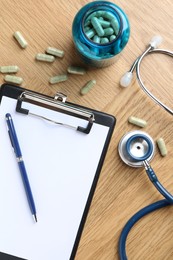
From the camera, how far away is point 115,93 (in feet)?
2.95

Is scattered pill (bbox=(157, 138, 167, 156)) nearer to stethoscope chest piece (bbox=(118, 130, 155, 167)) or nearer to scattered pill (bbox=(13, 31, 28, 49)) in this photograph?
stethoscope chest piece (bbox=(118, 130, 155, 167))

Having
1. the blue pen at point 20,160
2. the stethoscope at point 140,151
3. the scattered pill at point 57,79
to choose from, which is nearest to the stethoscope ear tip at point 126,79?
the stethoscope at point 140,151

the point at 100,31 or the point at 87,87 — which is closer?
the point at 100,31

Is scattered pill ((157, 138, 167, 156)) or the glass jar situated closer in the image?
the glass jar

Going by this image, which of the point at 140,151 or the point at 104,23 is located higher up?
the point at 104,23

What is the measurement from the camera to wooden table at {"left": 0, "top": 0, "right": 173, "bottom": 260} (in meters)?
0.89

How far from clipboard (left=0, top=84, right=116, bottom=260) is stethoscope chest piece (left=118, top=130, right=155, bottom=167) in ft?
0.12

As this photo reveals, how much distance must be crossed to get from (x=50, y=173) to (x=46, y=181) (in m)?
0.02

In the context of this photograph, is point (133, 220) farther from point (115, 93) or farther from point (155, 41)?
point (155, 41)

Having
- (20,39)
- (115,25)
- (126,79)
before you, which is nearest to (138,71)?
(126,79)

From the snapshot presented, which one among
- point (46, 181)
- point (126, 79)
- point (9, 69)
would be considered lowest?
point (46, 181)

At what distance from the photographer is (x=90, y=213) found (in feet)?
2.91

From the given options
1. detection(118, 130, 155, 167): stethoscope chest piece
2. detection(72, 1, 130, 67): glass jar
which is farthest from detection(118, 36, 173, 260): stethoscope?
detection(72, 1, 130, 67): glass jar

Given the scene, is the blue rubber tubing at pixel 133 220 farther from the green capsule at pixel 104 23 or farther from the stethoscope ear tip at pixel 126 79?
the green capsule at pixel 104 23
